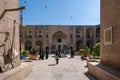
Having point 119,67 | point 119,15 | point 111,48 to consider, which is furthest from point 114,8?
point 119,67

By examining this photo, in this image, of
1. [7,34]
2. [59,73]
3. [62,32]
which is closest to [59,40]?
[62,32]

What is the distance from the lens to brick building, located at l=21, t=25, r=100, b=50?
122 ft

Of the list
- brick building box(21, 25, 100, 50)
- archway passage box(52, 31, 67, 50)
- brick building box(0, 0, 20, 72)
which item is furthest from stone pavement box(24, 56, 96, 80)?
archway passage box(52, 31, 67, 50)

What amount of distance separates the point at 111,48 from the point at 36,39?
3210 cm

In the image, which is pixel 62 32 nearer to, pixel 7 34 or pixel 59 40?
pixel 59 40

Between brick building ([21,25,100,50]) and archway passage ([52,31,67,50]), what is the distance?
0.83 m

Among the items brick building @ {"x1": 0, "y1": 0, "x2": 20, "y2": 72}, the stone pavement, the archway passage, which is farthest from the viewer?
the archway passage

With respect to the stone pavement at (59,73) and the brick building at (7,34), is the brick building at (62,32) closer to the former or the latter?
the stone pavement at (59,73)

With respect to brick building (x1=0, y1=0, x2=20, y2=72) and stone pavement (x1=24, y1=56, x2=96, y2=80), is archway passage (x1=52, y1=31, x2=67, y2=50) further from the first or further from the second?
brick building (x1=0, y1=0, x2=20, y2=72)

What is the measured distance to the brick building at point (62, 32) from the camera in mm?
37312

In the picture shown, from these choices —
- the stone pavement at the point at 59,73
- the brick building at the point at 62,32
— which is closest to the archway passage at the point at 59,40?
the brick building at the point at 62,32

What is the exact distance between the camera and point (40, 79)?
7746 mm

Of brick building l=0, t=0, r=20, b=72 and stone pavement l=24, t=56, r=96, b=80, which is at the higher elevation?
brick building l=0, t=0, r=20, b=72

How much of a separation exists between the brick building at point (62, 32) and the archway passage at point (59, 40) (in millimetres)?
830
